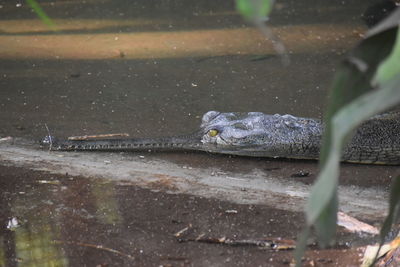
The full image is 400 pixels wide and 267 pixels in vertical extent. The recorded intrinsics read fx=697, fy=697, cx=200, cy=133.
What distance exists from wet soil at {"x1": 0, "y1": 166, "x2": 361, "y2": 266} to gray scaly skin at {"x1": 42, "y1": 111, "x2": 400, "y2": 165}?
0.45 m

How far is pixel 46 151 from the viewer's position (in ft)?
14.8

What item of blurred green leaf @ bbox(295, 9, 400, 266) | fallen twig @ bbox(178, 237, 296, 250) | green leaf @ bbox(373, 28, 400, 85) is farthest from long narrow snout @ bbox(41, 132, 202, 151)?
green leaf @ bbox(373, 28, 400, 85)

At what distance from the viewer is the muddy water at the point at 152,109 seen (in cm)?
348

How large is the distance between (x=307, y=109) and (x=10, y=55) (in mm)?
2724

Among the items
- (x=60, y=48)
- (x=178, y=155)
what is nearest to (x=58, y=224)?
(x=178, y=155)

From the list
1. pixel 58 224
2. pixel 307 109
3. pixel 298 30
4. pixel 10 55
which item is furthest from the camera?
pixel 298 30

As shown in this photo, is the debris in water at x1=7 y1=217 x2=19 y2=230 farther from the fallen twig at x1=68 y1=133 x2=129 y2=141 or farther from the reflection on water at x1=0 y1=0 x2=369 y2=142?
the reflection on water at x1=0 y1=0 x2=369 y2=142

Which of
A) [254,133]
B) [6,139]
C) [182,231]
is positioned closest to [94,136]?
[6,139]

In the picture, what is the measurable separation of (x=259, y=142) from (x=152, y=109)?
1020 millimetres

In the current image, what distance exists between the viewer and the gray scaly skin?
4473 mm

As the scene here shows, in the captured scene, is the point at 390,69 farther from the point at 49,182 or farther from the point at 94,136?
the point at 94,136

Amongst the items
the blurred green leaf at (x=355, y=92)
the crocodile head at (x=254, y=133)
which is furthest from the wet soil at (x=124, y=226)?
the blurred green leaf at (x=355, y=92)

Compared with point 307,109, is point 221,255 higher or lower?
lower

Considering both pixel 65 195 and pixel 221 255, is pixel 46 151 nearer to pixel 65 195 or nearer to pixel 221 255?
pixel 65 195
